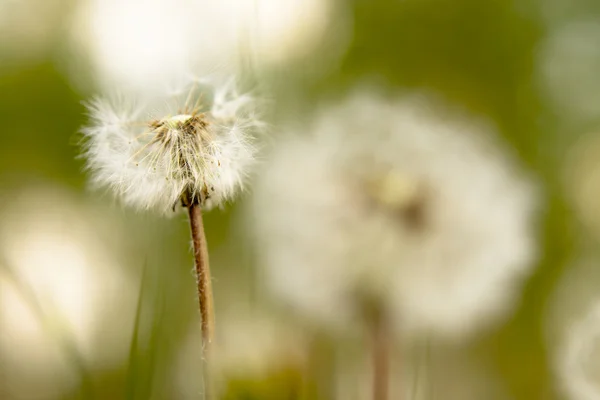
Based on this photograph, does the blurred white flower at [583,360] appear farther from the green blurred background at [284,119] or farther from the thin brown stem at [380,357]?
the green blurred background at [284,119]

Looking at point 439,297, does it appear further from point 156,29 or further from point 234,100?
point 156,29

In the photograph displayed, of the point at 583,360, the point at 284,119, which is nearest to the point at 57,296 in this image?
the point at 284,119

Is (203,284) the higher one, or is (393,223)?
(393,223)

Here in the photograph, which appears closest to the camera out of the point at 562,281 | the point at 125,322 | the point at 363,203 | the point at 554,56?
the point at 363,203

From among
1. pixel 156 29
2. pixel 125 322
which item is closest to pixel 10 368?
pixel 125 322

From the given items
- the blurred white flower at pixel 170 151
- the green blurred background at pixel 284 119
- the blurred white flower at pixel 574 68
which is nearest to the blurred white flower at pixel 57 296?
the green blurred background at pixel 284 119

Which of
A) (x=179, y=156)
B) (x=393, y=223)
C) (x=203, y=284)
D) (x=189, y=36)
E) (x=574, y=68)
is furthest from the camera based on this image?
(x=574, y=68)

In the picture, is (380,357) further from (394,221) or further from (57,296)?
(57,296)

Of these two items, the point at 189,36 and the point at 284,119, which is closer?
the point at 284,119
